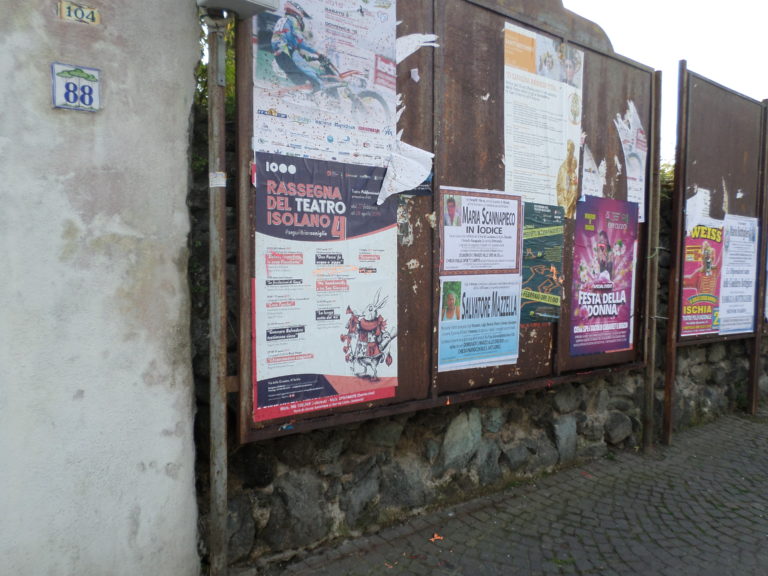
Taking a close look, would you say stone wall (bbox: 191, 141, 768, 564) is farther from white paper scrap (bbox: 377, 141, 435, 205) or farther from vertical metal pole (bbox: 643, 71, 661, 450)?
white paper scrap (bbox: 377, 141, 435, 205)

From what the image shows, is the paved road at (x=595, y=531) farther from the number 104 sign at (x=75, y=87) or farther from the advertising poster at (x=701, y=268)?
the number 104 sign at (x=75, y=87)

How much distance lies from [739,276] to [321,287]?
5474 millimetres

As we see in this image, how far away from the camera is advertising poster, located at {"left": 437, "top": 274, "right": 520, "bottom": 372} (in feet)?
12.4

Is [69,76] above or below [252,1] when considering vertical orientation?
below

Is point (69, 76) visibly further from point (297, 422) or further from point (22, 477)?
A: point (297, 422)

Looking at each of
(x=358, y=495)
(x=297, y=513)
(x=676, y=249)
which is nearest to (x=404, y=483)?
(x=358, y=495)

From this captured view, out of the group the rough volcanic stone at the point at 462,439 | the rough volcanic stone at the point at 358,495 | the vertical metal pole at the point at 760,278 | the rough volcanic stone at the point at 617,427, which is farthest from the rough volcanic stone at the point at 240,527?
the vertical metal pole at the point at 760,278

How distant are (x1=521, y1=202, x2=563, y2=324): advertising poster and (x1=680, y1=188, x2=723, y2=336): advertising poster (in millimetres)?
2003

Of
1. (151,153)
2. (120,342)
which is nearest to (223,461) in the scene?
Result: (120,342)

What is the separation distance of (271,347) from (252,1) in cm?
168

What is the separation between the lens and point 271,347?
2.96 m

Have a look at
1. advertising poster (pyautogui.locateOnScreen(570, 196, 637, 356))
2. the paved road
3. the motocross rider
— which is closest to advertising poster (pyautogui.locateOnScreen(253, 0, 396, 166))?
the motocross rider

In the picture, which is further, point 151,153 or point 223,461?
point 223,461

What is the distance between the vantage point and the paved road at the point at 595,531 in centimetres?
322
